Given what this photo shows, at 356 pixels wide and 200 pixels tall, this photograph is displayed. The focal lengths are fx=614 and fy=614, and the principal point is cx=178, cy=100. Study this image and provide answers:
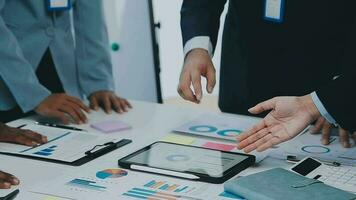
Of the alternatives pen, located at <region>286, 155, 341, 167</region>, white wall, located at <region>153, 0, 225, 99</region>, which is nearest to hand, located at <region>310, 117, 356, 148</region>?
pen, located at <region>286, 155, 341, 167</region>

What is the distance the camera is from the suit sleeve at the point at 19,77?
188 centimetres

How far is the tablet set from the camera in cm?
140

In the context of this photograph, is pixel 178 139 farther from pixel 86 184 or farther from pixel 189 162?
pixel 86 184

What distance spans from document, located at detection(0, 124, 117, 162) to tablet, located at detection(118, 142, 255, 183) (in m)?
0.15

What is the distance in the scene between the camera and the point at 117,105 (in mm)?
2043

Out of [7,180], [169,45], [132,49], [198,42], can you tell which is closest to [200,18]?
[198,42]

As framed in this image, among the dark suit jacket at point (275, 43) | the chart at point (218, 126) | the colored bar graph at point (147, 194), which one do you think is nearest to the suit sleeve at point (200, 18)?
the dark suit jacket at point (275, 43)

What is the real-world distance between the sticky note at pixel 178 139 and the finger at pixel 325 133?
356 mm

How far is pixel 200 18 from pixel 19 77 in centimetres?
60

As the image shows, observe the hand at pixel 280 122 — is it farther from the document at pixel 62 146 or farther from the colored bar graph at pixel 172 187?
the document at pixel 62 146

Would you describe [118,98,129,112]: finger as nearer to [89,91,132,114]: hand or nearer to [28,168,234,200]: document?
[89,91,132,114]: hand

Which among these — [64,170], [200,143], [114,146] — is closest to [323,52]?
[200,143]

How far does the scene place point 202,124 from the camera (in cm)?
185

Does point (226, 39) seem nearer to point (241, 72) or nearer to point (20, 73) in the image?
point (241, 72)
